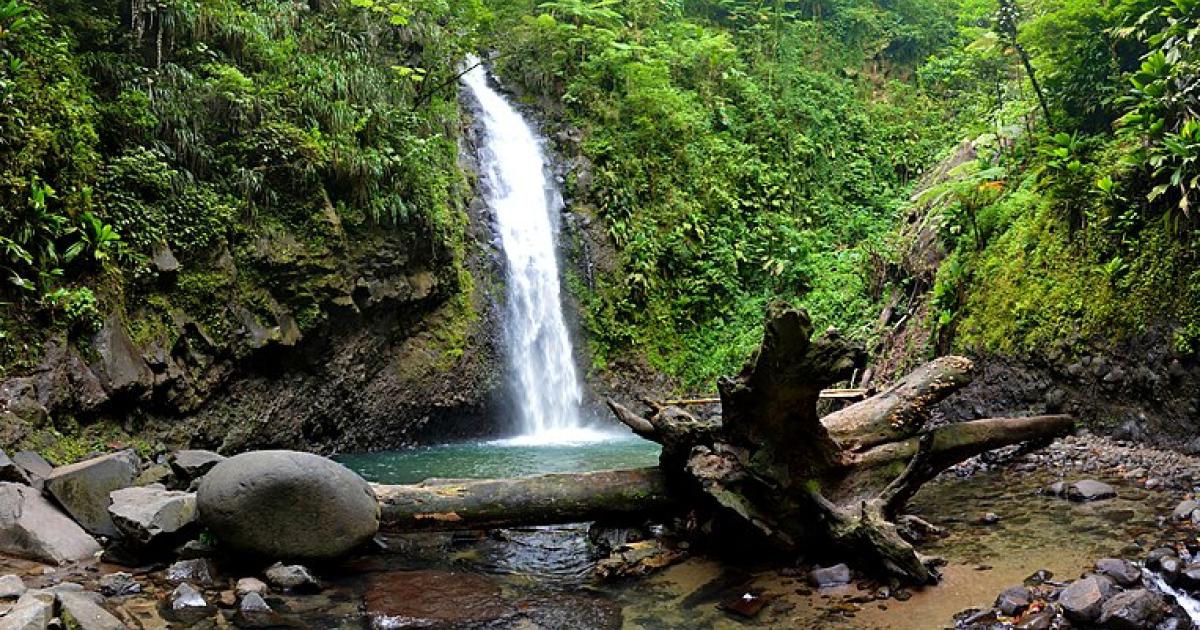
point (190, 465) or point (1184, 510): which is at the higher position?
point (190, 465)

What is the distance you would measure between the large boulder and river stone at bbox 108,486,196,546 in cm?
28

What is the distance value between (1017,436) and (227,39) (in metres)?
11.3

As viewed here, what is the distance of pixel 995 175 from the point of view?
10.5m

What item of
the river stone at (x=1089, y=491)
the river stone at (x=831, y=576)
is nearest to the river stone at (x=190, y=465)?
the river stone at (x=831, y=576)

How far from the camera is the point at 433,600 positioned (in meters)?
5.05

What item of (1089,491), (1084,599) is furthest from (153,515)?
(1089,491)

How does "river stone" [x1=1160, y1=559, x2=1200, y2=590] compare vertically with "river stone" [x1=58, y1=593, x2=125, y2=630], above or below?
below

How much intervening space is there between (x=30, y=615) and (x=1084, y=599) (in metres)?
5.25

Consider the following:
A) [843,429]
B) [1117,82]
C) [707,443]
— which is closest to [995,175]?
[1117,82]

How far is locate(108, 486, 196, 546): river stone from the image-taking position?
17.5 ft

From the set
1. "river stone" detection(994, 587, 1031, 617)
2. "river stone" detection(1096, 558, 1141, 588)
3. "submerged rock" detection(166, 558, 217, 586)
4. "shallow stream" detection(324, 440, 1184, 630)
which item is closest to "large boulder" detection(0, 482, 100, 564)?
"submerged rock" detection(166, 558, 217, 586)

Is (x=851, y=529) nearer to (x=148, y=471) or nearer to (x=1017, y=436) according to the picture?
(x=1017, y=436)

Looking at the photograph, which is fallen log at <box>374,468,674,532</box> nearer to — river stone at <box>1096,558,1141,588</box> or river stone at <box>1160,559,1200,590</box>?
river stone at <box>1096,558,1141,588</box>

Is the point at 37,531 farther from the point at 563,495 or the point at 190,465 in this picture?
the point at 563,495
